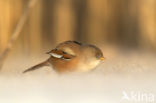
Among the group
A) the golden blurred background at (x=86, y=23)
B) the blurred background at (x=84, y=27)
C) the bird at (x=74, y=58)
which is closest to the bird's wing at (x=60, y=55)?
the bird at (x=74, y=58)

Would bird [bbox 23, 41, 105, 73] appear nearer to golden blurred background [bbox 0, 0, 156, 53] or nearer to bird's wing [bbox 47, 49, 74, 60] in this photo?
bird's wing [bbox 47, 49, 74, 60]

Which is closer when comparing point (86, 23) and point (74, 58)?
point (74, 58)

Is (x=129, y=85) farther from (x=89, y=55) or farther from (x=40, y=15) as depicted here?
(x=40, y=15)

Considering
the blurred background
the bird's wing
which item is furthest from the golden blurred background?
the bird's wing

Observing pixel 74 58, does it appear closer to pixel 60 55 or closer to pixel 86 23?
pixel 60 55

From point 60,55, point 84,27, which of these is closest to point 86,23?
point 84,27

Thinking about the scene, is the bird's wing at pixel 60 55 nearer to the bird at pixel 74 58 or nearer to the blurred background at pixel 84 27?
the bird at pixel 74 58

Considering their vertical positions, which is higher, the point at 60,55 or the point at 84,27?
the point at 60,55

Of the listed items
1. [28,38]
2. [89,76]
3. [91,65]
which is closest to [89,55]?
[91,65]
